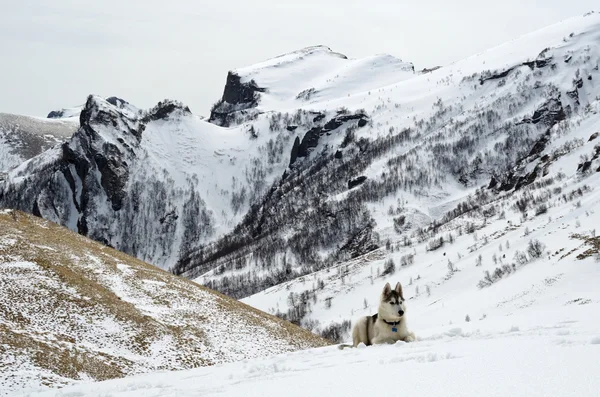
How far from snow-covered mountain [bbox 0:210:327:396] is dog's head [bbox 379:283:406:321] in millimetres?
12285

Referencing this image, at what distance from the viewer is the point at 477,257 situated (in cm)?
10125

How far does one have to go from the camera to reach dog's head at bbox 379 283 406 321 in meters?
13.7

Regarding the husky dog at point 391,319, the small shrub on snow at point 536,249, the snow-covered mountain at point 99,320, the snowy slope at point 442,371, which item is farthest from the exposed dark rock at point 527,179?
the husky dog at point 391,319

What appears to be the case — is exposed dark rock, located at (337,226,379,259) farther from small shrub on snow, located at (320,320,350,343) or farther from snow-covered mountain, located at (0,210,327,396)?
snow-covered mountain, located at (0,210,327,396)

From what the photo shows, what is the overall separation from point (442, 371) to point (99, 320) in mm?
20019

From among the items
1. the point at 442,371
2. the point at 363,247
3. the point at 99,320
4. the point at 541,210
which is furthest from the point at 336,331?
the point at 442,371

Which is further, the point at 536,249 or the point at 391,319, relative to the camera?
the point at 536,249

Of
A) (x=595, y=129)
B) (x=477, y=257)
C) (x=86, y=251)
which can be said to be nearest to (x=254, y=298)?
(x=477, y=257)

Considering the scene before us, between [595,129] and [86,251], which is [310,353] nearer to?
[86,251]

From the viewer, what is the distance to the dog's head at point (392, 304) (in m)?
13.7

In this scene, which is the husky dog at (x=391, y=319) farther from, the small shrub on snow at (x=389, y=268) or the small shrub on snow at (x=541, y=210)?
the small shrub on snow at (x=389, y=268)

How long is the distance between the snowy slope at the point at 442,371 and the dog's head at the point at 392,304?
1022mm

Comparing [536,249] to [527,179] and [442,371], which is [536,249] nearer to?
[442,371]

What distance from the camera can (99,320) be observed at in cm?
2364
